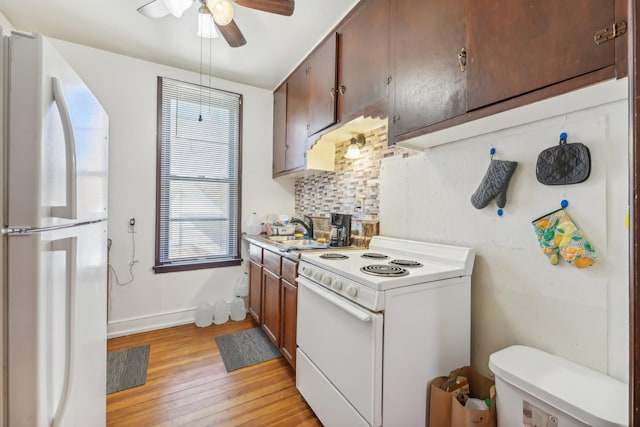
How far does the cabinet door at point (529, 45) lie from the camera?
849 mm

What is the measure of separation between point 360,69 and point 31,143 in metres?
1.75

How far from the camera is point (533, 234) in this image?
4.12 feet

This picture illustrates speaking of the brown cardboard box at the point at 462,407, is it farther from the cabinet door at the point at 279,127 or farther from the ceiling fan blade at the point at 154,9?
the ceiling fan blade at the point at 154,9

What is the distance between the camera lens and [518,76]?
102 centimetres

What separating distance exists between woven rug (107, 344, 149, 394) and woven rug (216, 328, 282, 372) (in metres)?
0.58

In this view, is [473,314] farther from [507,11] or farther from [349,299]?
[507,11]

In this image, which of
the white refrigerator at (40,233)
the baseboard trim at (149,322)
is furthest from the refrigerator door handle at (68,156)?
the baseboard trim at (149,322)

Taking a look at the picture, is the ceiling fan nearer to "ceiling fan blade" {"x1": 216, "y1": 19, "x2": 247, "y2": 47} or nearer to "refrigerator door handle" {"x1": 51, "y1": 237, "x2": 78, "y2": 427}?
"ceiling fan blade" {"x1": 216, "y1": 19, "x2": 247, "y2": 47}

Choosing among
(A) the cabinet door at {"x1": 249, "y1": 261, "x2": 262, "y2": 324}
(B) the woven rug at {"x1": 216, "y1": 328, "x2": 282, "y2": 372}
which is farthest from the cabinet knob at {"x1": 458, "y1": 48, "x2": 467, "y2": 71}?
(B) the woven rug at {"x1": 216, "y1": 328, "x2": 282, "y2": 372}

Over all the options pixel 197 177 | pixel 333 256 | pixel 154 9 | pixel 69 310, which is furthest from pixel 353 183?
pixel 69 310

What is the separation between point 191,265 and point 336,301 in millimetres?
2158

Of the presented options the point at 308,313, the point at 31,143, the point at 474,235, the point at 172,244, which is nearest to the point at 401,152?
the point at 474,235

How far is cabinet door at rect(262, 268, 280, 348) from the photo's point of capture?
7.23 feet

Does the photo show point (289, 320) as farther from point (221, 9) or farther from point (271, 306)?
point (221, 9)
